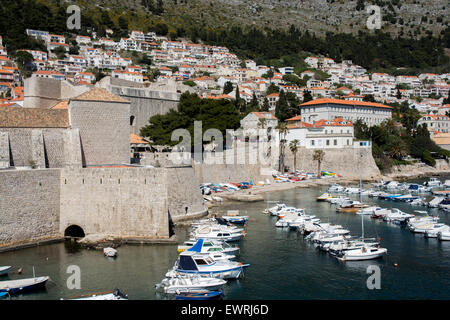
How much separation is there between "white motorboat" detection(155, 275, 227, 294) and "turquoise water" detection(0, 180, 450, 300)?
0.42m

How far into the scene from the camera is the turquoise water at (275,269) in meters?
14.0

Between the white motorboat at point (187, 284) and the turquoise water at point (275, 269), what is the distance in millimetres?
417

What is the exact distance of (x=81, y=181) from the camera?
19.0 metres

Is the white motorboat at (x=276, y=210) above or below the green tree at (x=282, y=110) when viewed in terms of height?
below

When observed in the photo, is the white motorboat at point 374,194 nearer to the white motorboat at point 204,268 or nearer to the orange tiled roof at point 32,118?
the white motorboat at point 204,268

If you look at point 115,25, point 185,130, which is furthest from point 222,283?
point 115,25

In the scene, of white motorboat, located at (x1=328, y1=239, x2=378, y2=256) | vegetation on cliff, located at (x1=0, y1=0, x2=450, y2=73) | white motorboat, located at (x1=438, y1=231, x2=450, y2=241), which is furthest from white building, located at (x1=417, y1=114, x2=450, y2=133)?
white motorboat, located at (x1=328, y1=239, x2=378, y2=256)

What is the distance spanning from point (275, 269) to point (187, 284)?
4.19 metres

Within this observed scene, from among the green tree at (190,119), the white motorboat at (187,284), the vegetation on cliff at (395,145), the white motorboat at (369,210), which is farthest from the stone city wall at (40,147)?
the vegetation on cliff at (395,145)

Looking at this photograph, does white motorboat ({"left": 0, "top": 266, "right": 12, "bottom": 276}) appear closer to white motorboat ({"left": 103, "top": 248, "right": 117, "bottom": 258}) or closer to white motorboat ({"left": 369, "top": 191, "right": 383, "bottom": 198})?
white motorboat ({"left": 103, "top": 248, "right": 117, "bottom": 258})

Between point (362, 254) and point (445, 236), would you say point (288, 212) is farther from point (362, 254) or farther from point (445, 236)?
point (445, 236)

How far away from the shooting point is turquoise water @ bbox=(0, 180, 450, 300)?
45.8ft
